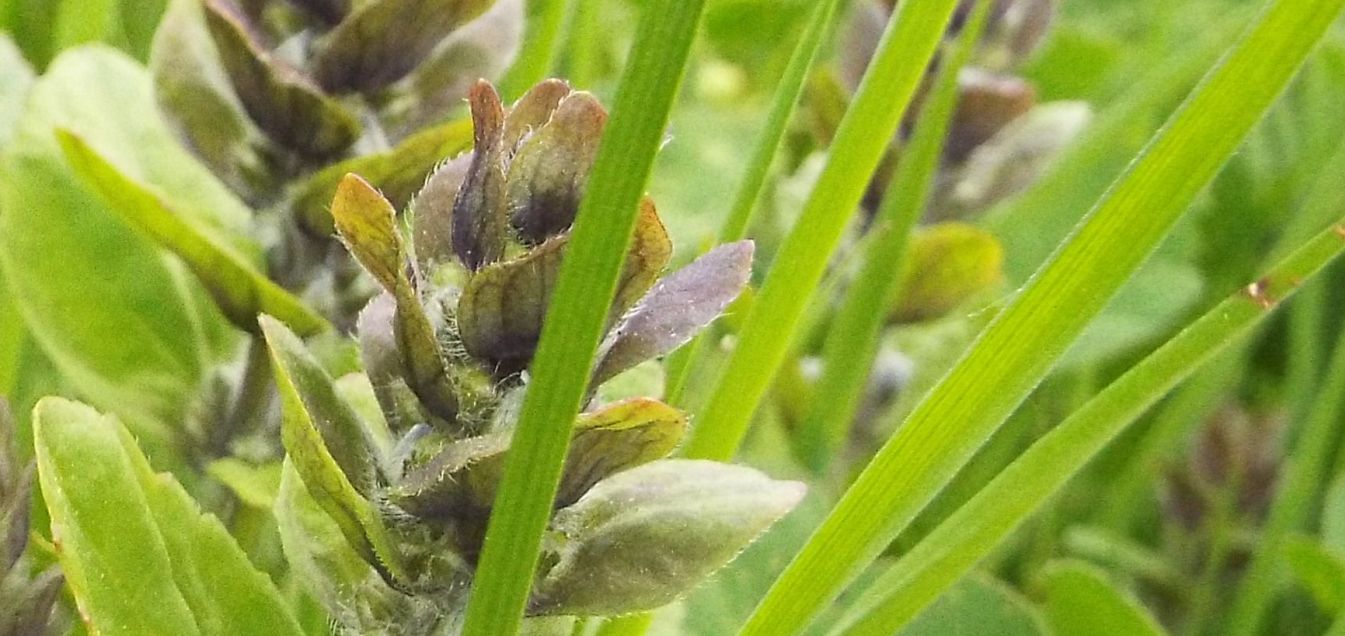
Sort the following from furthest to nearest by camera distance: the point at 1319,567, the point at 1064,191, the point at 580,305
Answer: the point at 1064,191 < the point at 1319,567 < the point at 580,305

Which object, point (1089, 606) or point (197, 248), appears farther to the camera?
point (1089, 606)

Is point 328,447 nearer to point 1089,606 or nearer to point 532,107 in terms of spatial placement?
point 532,107

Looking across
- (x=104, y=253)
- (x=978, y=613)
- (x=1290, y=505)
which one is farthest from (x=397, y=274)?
(x=1290, y=505)

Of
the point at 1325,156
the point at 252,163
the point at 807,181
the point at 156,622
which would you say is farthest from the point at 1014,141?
the point at 156,622

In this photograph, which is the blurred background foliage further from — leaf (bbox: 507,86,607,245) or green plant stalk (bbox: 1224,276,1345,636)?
leaf (bbox: 507,86,607,245)

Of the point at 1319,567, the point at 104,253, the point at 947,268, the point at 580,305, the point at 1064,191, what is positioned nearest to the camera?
the point at 580,305

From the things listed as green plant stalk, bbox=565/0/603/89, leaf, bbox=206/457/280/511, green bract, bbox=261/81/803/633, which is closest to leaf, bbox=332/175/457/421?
green bract, bbox=261/81/803/633
